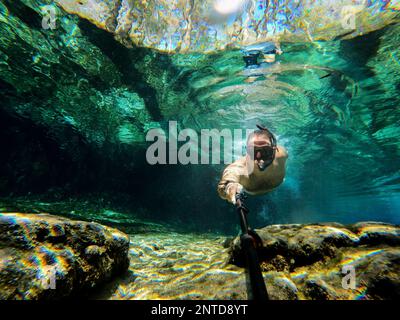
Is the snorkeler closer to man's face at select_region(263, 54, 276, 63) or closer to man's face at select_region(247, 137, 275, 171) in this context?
man's face at select_region(247, 137, 275, 171)

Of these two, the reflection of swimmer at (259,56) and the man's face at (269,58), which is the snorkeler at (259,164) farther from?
the man's face at (269,58)

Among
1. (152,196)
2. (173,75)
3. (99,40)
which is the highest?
(99,40)

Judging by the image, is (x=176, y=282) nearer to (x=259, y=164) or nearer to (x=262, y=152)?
(x=259, y=164)

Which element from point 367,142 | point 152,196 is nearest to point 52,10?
point 152,196

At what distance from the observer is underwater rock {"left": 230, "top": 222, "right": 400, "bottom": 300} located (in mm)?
2094

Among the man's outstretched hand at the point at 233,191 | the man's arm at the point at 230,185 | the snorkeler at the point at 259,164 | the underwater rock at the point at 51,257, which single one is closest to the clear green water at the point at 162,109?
the snorkeler at the point at 259,164

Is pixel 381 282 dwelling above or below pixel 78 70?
below

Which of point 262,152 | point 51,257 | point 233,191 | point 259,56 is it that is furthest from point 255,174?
point 259,56

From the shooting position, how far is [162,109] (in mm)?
13297
